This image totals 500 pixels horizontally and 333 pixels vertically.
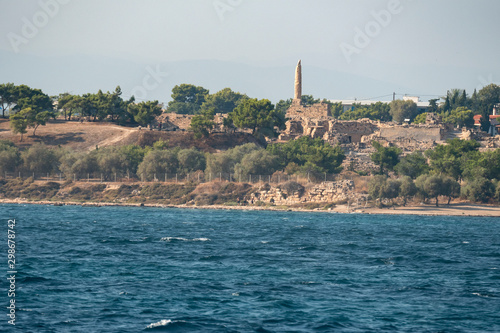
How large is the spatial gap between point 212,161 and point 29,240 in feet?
171

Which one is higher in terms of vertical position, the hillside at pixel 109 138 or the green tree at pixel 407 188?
the hillside at pixel 109 138

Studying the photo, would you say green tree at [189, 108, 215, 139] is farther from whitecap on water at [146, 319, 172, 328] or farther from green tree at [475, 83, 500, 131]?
whitecap on water at [146, 319, 172, 328]

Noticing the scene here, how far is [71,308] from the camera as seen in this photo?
29906 mm

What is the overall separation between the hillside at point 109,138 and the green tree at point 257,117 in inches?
89.1

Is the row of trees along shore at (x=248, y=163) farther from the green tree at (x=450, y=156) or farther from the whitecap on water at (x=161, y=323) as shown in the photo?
the whitecap on water at (x=161, y=323)

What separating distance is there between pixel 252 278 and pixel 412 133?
95.6 meters

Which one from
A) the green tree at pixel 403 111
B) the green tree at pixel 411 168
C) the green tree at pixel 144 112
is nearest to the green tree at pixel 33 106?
the green tree at pixel 144 112

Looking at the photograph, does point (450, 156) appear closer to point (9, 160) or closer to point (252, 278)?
point (9, 160)

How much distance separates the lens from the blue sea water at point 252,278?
28.7m

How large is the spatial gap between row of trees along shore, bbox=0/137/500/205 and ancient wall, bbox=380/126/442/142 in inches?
562

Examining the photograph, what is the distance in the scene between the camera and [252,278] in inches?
1503

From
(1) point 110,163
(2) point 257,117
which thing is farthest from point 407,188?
(1) point 110,163

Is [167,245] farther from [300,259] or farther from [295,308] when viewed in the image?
[295,308]

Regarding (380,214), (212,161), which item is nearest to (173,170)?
(212,161)
